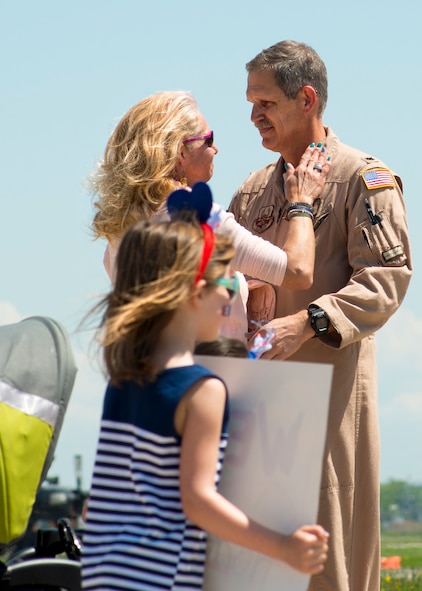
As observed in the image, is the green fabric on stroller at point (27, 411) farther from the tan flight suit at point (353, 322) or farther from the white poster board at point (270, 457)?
the tan flight suit at point (353, 322)

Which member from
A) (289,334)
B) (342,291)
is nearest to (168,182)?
(289,334)

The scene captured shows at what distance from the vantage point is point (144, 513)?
2553 mm

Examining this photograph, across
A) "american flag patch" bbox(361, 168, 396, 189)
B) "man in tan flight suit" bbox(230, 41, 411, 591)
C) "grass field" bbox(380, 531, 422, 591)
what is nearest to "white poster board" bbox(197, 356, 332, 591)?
"man in tan flight suit" bbox(230, 41, 411, 591)

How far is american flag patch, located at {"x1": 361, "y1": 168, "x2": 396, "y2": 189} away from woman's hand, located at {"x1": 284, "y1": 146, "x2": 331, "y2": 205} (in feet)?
0.49

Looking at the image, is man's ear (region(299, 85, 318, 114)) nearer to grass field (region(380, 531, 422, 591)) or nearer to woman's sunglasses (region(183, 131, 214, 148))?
woman's sunglasses (region(183, 131, 214, 148))

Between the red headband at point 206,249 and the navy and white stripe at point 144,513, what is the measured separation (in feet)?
0.78

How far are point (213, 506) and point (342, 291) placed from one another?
1.60 metres

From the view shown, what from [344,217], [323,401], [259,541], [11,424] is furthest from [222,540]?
[344,217]

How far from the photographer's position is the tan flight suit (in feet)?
12.9

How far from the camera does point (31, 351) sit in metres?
3.33

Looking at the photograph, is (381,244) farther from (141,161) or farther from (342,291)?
(141,161)

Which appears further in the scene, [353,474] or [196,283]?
[353,474]

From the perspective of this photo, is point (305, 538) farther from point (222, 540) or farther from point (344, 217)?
point (344, 217)

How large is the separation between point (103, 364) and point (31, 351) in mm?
651
